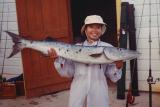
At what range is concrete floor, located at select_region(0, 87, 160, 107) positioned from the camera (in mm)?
6849

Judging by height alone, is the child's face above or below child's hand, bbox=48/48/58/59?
above

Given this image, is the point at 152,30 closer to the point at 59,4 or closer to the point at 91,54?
the point at 59,4

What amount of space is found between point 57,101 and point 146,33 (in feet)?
7.08

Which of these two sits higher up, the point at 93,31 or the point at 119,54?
the point at 93,31

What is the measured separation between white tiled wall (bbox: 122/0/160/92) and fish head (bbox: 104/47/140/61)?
3.15 metres

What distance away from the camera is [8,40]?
329 inches

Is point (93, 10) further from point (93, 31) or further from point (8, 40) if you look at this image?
point (93, 31)

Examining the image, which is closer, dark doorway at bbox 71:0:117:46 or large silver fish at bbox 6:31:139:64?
large silver fish at bbox 6:31:139:64

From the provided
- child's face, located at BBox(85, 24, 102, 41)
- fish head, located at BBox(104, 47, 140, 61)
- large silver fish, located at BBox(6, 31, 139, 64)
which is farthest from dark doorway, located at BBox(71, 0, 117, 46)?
fish head, located at BBox(104, 47, 140, 61)

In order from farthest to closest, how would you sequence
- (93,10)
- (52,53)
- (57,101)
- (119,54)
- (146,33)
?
(93,10)
(57,101)
(146,33)
(52,53)
(119,54)

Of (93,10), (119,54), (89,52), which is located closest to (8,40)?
(93,10)

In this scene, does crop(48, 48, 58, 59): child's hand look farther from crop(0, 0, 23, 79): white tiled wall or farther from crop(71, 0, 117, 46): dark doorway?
crop(71, 0, 117, 46): dark doorway

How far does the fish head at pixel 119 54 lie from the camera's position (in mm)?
4070

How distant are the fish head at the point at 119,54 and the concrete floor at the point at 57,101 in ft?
9.15
